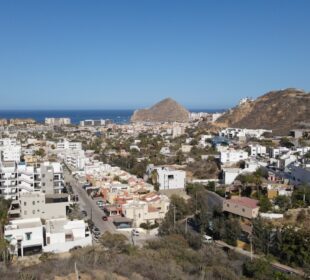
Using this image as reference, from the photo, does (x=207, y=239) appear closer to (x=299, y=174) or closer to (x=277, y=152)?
(x=299, y=174)

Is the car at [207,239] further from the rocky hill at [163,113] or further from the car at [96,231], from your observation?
the rocky hill at [163,113]

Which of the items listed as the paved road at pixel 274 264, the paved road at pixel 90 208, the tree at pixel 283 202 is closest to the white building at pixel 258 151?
the tree at pixel 283 202

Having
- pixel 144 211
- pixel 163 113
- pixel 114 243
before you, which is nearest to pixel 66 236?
pixel 114 243

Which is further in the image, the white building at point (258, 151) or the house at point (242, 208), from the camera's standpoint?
the white building at point (258, 151)

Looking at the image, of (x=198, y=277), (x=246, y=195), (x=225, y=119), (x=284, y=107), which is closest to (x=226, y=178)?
(x=246, y=195)

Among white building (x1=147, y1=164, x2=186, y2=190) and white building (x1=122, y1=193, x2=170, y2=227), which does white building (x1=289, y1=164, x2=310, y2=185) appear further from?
white building (x1=122, y1=193, x2=170, y2=227)

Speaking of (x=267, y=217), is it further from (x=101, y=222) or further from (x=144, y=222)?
(x=101, y=222)
